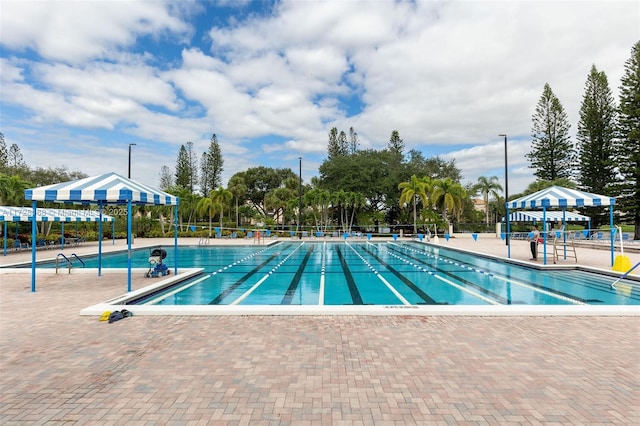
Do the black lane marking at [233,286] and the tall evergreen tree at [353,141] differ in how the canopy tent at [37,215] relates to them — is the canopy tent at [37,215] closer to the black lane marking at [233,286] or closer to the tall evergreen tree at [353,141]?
the black lane marking at [233,286]

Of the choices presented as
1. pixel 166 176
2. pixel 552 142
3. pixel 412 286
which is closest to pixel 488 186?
pixel 552 142

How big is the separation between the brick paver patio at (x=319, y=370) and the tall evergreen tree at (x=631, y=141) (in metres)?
30.2

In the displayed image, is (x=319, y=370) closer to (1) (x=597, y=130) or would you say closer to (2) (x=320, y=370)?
(2) (x=320, y=370)

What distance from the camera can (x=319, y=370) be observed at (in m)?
3.72

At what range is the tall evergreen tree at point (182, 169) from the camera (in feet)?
169

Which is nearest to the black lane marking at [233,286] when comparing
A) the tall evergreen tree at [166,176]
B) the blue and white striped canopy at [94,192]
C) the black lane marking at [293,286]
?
the black lane marking at [293,286]

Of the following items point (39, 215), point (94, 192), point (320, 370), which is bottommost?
point (320, 370)

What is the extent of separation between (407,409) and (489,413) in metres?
0.67

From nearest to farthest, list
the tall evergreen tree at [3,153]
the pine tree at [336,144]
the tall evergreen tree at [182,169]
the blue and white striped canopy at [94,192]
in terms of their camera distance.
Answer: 1. the blue and white striped canopy at [94,192]
2. the tall evergreen tree at [3,153]
3. the tall evergreen tree at [182,169]
4. the pine tree at [336,144]

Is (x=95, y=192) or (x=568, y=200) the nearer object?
(x=95, y=192)

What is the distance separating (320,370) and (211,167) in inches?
2067

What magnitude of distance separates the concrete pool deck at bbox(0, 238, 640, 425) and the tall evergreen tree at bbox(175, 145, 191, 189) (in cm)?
4845

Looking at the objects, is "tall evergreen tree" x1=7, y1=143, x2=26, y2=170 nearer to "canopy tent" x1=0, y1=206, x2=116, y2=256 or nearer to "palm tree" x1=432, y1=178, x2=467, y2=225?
"canopy tent" x1=0, y1=206, x2=116, y2=256

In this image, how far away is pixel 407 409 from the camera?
2.95 meters
